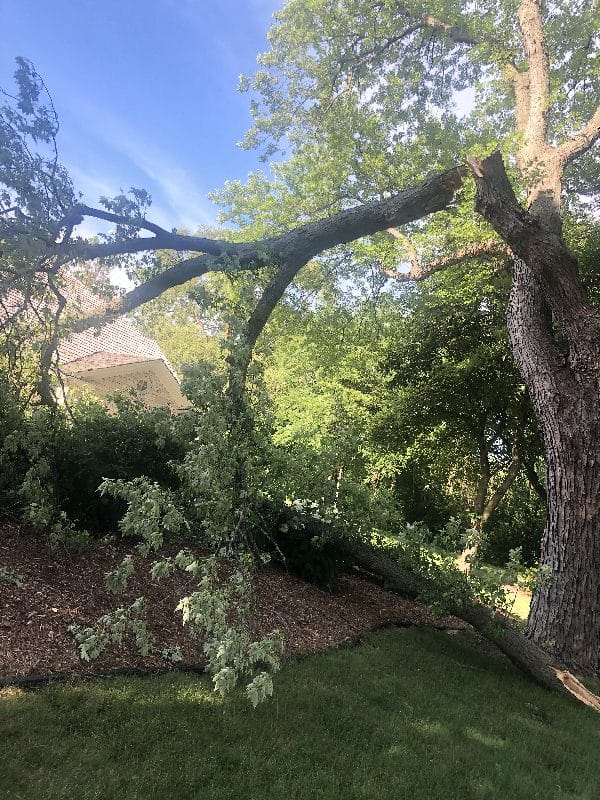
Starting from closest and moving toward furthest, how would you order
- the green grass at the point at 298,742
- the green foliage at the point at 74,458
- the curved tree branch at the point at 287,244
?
1. the green grass at the point at 298,742
2. the curved tree branch at the point at 287,244
3. the green foliage at the point at 74,458

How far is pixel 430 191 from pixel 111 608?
17.2ft

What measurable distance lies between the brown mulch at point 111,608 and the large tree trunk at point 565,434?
2009 millimetres

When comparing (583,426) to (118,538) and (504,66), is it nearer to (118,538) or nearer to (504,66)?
(118,538)

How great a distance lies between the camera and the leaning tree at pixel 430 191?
12.0ft

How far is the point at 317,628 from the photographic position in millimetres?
5949

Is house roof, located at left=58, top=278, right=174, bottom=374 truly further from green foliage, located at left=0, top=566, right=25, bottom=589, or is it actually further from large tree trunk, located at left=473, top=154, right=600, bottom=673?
large tree trunk, located at left=473, top=154, right=600, bottom=673

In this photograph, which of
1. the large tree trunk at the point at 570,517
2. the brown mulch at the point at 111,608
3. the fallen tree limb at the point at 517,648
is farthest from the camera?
the large tree trunk at the point at 570,517

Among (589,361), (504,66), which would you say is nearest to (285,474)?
(589,361)

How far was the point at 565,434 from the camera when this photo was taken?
5.93 meters

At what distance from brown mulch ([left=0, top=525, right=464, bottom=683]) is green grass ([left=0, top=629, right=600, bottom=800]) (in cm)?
42

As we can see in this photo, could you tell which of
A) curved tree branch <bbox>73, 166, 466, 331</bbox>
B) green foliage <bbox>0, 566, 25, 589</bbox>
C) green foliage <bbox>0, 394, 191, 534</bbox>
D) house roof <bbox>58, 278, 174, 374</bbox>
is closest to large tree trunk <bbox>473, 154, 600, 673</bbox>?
curved tree branch <bbox>73, 166, 466, 331</bbox>

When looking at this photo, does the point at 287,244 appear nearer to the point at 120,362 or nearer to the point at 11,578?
the point at 11,578

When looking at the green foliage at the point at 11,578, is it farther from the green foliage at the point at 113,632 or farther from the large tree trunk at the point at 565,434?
the large tree trunk at the point at 565,434

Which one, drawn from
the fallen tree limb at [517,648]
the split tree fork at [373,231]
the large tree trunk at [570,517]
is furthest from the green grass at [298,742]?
the large tree trunk at [570,517]
